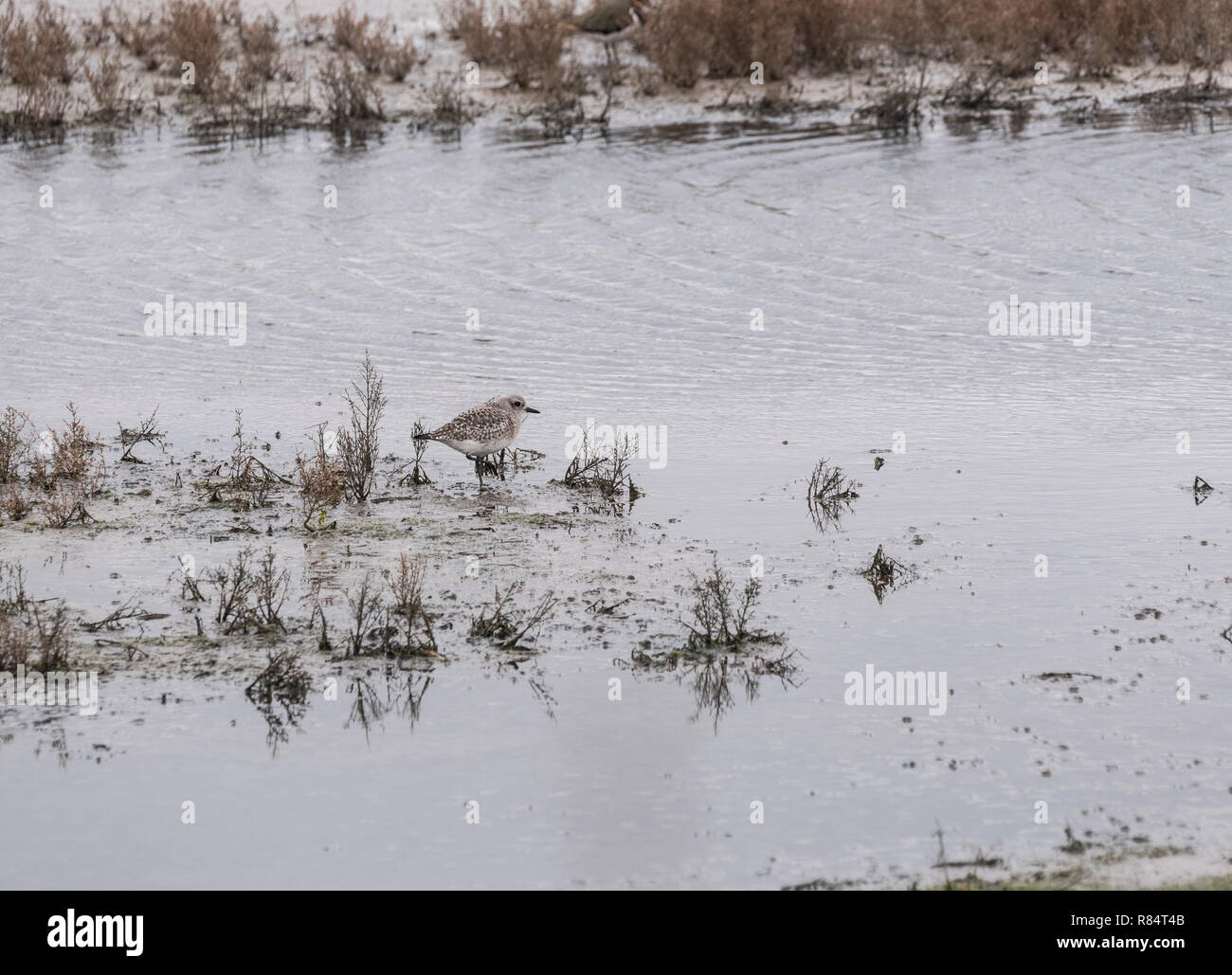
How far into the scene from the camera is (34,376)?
45.3 feet

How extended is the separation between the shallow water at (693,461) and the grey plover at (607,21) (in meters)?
6.12

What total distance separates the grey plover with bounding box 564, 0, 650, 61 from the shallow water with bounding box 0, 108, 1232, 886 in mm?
6124

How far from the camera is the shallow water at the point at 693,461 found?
6.29 metres

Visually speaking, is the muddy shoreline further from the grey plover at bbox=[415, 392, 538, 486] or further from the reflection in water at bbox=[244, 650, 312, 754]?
the reflection in water at bbox=[244, 650, 312, 754]

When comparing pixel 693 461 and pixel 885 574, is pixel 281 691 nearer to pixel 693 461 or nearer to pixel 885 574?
pixel 885 574

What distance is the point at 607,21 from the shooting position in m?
29.7

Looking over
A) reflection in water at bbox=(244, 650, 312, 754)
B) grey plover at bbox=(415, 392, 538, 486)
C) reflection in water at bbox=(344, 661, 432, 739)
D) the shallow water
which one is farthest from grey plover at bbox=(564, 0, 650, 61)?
reflection in water at bbox=(244, 650, 312, 754)

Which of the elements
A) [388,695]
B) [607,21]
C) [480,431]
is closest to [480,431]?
[480,431]

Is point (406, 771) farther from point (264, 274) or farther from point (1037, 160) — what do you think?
point (1037, 160)

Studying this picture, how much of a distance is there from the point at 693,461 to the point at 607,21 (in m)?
20.1

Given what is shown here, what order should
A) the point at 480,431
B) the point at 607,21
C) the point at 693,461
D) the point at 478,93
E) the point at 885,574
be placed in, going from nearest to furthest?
the point at 885,574
the point at 480,431
the point at 693,461
the point at 478,93
the point at 607,21

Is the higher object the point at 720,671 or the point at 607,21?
the point at 607,21

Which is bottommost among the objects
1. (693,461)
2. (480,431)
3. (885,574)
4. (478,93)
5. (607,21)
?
(885,574)
